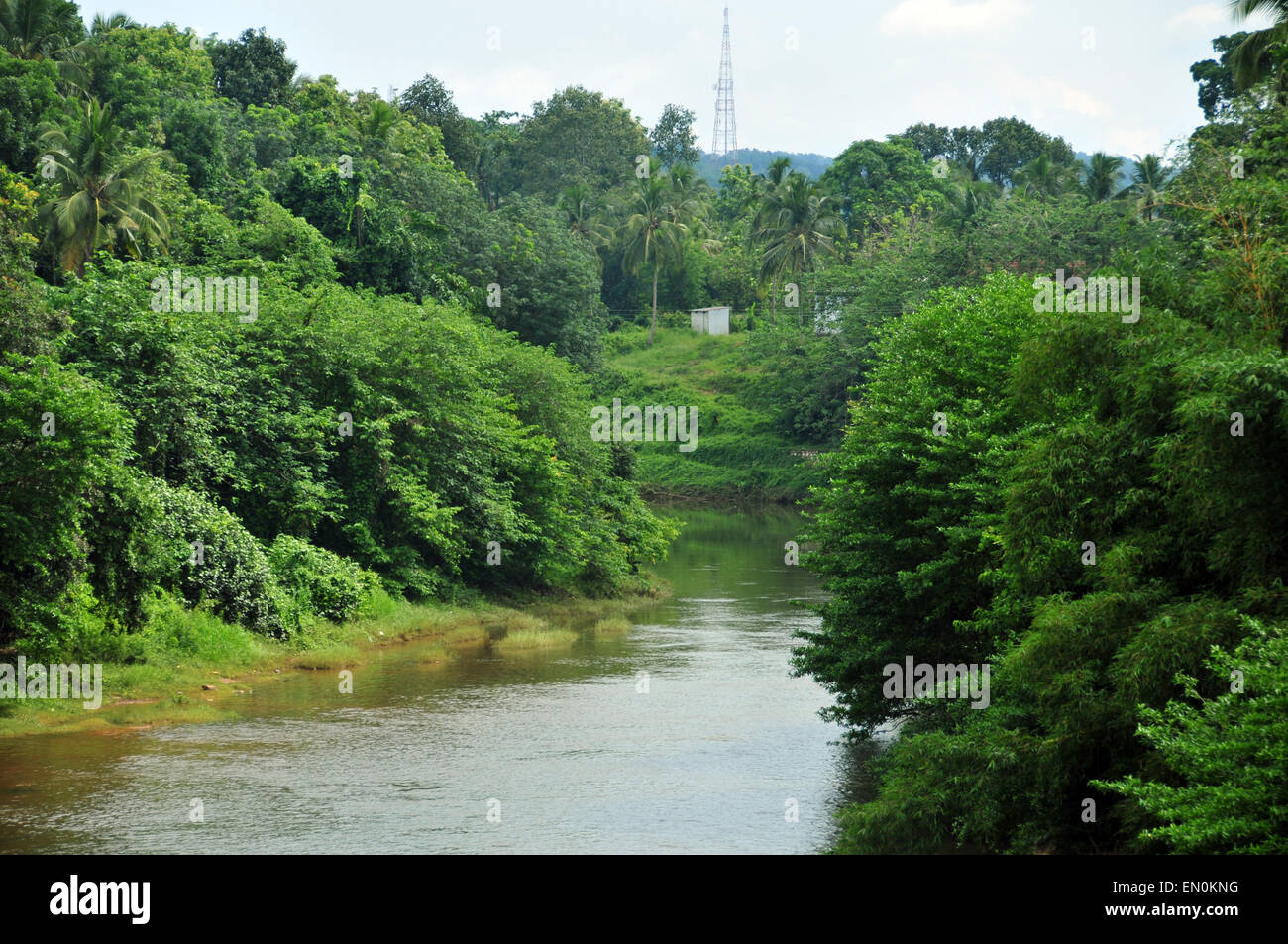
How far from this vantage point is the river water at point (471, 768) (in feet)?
56.2

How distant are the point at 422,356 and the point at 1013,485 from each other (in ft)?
76.3

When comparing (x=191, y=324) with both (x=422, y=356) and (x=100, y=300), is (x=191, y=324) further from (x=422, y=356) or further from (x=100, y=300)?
(x=422, y=356)

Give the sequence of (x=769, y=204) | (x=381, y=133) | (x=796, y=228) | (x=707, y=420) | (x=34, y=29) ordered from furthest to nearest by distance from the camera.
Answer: (x=769, y=204), (x=796, y=228), (x=707, y=420), (x=381, y=133), (x=34, y=29)

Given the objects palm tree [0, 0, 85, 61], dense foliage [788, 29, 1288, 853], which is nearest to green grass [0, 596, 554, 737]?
dense foliage [788, 29, 1288, 853]

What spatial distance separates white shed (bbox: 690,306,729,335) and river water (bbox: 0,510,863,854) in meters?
59.7

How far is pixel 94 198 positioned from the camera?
131ft

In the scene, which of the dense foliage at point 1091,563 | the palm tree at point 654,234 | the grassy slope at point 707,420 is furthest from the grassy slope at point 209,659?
the palm tree at point 654,234

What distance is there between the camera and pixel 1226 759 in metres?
10.4

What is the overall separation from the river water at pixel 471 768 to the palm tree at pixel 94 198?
17.4 meters

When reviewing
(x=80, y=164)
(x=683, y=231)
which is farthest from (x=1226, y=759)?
(x=683, y=231)

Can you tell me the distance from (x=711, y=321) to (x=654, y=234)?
748 centimetres

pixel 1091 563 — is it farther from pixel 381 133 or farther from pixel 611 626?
pixel 381 133

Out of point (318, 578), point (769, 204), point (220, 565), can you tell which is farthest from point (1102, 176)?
point (220, 565)

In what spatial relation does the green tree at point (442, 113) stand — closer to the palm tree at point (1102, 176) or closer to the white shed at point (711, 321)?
the white shed at point (711, 321)
